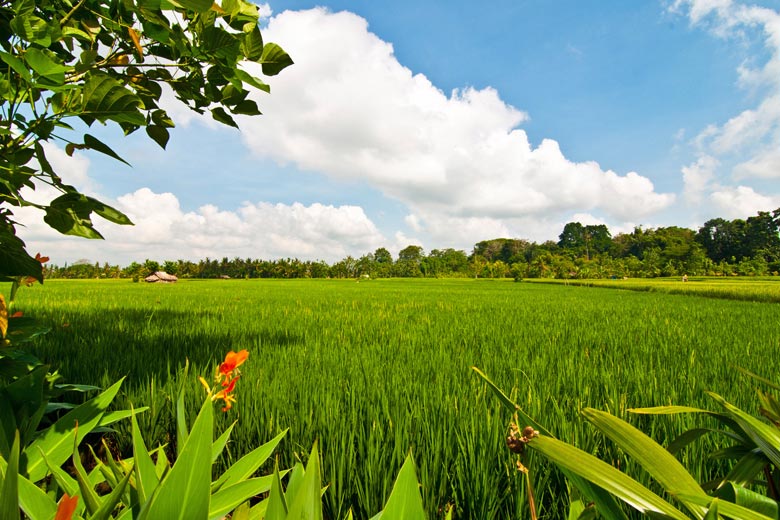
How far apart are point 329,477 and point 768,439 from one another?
100 centimetres

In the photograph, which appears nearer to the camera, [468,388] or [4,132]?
[4,132]

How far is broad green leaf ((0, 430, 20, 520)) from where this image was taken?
283 mm

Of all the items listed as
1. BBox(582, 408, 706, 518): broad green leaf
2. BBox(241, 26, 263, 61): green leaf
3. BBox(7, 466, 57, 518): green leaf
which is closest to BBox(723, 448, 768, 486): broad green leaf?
BBox(582, 408, 706, 518): broad green leaf

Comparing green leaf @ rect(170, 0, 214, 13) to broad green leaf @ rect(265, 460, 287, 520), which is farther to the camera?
green leaf @ rect(170, 0, 214, 13)

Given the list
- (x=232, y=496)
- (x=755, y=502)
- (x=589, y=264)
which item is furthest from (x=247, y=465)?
(x=589, y=264)

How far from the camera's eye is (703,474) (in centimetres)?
110

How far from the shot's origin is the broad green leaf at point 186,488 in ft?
1.03

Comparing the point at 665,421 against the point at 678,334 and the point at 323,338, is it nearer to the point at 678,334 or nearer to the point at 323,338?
the point at 323,338

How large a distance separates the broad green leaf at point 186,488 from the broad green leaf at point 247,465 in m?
0.31

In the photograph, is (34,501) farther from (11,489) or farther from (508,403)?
(508,403)

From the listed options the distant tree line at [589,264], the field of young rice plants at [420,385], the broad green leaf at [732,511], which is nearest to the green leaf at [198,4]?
the broad green leaf at [732,511]

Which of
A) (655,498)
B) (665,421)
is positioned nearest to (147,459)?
(655,498)

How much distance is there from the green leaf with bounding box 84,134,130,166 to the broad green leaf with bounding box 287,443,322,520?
736 mm

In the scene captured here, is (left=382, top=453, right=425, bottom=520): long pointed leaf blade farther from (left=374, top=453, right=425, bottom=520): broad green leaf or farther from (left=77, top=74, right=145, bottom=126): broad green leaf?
(left=77, top=74, right=145, bottom=126): broad green leaf
